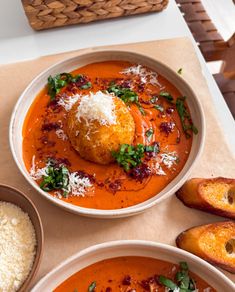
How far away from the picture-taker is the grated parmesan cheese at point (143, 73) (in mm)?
1541

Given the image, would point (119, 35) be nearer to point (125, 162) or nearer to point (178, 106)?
point (178, 106)

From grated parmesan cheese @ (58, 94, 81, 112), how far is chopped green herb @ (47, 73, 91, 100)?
0.04 meters

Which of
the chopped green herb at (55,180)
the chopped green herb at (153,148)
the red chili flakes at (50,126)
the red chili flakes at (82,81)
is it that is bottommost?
the chopped green herb at (153,148)

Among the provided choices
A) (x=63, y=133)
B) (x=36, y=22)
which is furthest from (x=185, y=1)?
(x=63, y=133)

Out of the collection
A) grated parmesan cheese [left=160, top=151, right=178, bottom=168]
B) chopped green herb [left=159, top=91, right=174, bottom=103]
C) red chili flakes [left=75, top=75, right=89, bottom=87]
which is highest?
red chili flakes [left=75, top=75, right=89, bottom=87]

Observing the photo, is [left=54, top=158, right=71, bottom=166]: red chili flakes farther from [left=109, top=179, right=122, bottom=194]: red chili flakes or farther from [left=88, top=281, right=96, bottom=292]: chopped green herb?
[left=88, top=281, right=96, bottom=292]: chopped green herb

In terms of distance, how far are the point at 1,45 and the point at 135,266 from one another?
3.90 ft

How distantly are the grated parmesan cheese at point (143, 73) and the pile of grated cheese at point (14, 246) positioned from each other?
70 cm

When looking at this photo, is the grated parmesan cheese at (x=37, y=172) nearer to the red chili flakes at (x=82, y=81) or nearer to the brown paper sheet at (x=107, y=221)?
the brown paper sheet at (x=107, y=221)

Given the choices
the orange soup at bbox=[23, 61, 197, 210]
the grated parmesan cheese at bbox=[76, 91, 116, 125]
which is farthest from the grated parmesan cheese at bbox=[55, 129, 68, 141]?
the grated parmesan cheese at bbox=[76, 91, 116, 125]

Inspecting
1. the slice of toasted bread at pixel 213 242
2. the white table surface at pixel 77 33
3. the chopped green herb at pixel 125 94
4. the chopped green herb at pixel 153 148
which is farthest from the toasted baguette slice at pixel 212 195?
the white table surface at pixel 77 33

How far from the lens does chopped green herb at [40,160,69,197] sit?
1.25 metres

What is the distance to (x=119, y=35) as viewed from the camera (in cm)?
184

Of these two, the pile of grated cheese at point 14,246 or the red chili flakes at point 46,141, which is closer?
the pile of grated cheese at point 14,246
